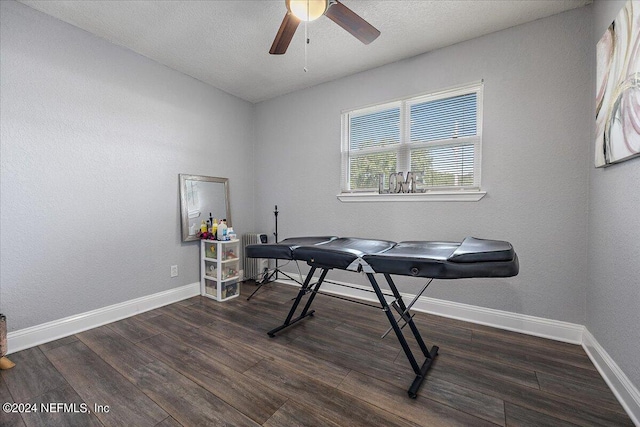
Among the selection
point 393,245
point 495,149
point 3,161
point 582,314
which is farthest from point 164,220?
point 582,314

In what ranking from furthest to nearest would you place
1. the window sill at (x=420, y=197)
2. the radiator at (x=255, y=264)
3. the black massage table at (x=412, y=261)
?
the radiator at (x=255, y=264) → the window sill at (x=420, y=197) → the black massage table at (x=412, y=261)

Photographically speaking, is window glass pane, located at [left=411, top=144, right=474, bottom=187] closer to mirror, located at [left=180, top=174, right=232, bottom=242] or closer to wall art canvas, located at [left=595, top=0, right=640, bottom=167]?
wall art canvas, located at [left=595, top=0, right=640, bottom=167]

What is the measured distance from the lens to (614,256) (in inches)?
59.1

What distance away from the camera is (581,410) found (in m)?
1.29

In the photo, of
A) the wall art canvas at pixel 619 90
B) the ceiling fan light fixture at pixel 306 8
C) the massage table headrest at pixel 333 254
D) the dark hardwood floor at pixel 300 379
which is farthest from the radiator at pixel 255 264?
the wall art canvas at pixel 619 90

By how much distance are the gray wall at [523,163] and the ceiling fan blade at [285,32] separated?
4.16ft

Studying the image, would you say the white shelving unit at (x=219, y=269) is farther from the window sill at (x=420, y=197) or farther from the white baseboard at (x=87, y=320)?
the window sill at (x=420, y=197)

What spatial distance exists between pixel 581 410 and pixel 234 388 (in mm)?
1807

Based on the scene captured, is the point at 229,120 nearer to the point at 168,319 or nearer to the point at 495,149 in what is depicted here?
the point at 168,319

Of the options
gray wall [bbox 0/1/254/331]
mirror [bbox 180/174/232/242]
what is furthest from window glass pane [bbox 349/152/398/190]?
gray wall [bbox 0/1/254/331]

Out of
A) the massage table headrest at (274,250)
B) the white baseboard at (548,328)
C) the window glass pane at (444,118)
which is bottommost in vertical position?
the white baseboard at (548,328)

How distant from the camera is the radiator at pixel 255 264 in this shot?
3.46m

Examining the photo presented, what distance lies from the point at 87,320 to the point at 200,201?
148 cm

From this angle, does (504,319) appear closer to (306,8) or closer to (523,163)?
(523,163)
